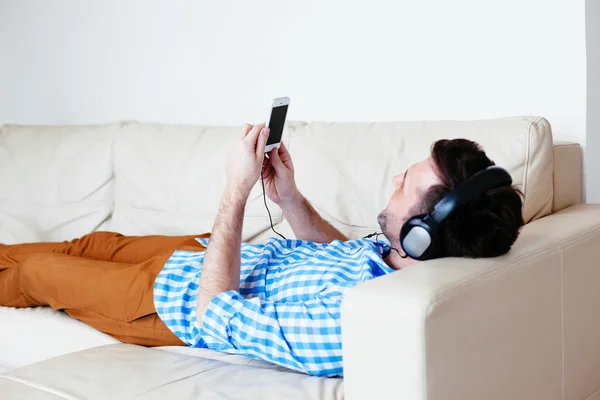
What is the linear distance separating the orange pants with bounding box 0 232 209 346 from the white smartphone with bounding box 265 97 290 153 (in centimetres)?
40

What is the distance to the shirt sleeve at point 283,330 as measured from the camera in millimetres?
1426

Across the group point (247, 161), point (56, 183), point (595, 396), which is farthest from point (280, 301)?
point (56, 183)

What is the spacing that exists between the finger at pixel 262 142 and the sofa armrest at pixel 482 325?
0.54 m

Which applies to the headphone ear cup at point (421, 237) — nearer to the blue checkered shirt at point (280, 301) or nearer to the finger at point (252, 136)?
the blue checkered shirt at point (280, 301)

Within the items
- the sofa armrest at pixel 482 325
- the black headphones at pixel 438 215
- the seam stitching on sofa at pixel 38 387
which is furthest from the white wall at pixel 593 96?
the seam stitching on sofa at pixel 38 387

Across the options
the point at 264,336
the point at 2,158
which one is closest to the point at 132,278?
the point at 264,336

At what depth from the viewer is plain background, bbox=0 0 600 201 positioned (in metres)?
2.02

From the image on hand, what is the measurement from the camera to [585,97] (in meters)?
1.95

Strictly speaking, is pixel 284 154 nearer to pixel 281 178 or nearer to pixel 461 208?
pixel 281 178

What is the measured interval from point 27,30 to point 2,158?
904 mm

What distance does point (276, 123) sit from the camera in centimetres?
180

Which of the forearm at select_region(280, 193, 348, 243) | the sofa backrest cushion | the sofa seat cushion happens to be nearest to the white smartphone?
the forearm at select_region(280, 193, 348, 243)

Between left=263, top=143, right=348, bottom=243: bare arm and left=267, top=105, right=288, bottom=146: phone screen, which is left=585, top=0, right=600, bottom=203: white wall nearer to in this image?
left=263, top=143, right=348, bottom=243: bare arm

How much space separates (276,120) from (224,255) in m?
0.36
